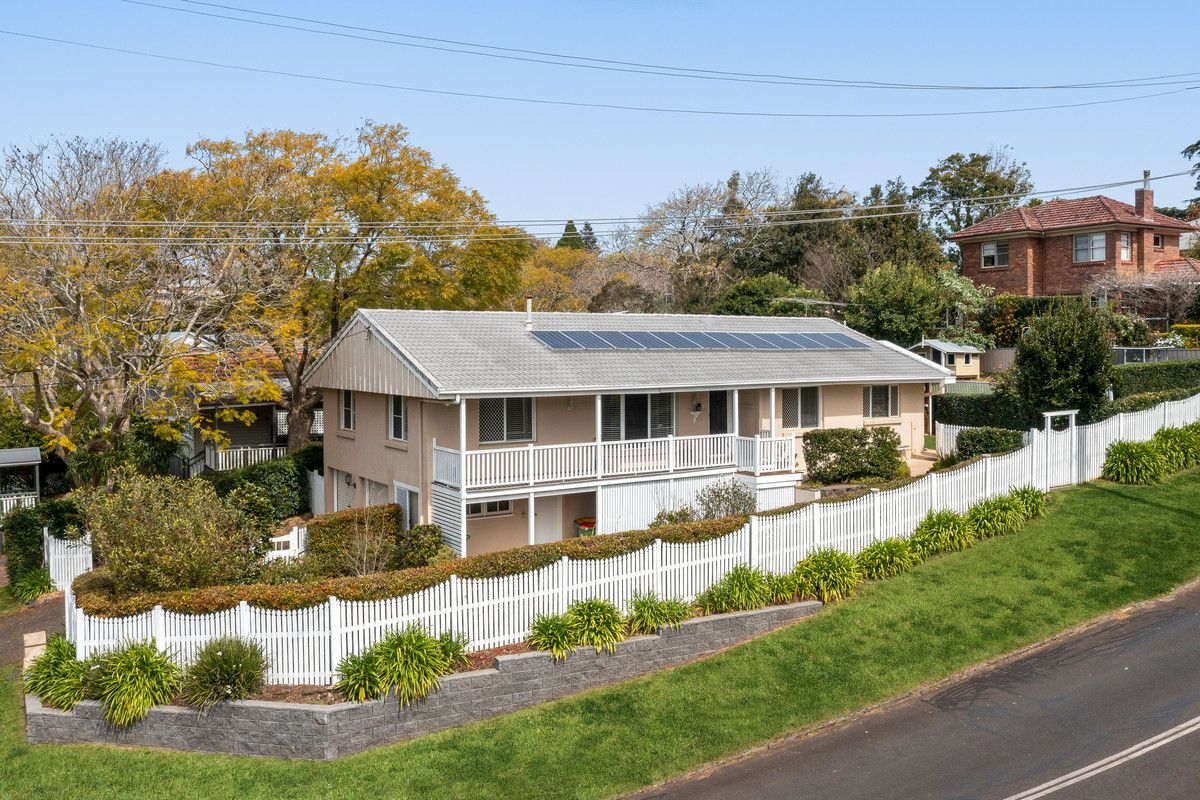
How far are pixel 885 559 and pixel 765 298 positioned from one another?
103 feet

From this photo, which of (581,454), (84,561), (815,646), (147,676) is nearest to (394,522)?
(581,454)

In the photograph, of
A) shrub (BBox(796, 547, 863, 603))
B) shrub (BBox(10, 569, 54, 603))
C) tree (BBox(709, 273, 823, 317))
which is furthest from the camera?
tree (BBox(709, 273, 823, 317))

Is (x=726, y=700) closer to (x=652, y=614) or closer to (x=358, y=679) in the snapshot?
(x=652, y=614)

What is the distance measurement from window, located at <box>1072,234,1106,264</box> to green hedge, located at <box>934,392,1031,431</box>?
17.9m

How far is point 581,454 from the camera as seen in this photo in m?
20.9

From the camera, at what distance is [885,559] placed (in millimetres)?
17656

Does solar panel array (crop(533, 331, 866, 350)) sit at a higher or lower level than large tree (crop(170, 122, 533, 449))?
lower

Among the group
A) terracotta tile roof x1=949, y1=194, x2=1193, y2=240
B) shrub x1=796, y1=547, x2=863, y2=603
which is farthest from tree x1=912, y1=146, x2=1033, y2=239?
shrub x1=796, y1=547, x2=863, y2=603

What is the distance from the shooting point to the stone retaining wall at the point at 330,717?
12328 millimetres

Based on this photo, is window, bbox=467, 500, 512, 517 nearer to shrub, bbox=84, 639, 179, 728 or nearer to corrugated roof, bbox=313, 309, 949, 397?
corrugated roof, bbox=313, 309, 949, 397

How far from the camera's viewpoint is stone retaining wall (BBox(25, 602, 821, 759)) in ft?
40.4

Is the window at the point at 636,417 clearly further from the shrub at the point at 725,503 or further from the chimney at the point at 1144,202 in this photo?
the chimney at the point at 1144,202

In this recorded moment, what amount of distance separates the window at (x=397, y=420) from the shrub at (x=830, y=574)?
33.9ft

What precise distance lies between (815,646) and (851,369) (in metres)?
12.9
